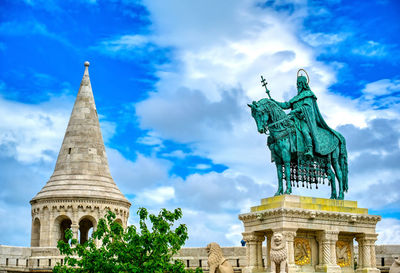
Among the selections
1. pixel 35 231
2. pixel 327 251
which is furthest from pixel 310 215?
pixel 35 231

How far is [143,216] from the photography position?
2792 cm

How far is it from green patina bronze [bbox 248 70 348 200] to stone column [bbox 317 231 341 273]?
5.32ft

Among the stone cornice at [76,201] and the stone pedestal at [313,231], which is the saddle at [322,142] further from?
the stone cornice at [76,201]

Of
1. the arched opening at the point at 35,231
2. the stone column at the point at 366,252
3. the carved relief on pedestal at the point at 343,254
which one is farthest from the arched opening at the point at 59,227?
the stone column at the point at 366,252

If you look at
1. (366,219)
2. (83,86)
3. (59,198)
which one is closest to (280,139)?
(366,219)

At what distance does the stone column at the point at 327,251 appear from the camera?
2152 centimetres

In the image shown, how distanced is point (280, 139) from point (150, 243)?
7.33 metres

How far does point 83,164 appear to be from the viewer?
42.1m

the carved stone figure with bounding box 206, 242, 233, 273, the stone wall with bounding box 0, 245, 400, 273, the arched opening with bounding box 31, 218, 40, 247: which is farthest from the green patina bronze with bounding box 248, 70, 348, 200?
the arched opening with bounding box 31, 218, 40, 247

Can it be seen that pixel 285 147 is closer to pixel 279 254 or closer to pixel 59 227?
pixel 279 254

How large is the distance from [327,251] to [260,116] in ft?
15.2

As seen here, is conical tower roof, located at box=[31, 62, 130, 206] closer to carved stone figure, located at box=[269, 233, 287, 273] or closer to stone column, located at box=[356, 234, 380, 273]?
stone column, located at box=[356, 234, 380, 273]

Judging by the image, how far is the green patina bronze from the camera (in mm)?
22242

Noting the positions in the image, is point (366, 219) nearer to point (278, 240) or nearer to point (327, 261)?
point (327, 261)
